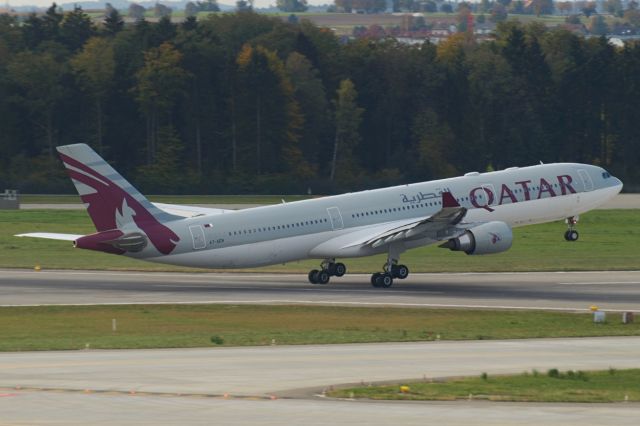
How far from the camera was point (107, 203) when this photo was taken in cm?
5847

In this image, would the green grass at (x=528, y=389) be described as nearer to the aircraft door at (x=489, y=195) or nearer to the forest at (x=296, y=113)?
the aircraft door at (x=489, y=195)

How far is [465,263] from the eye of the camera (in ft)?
247

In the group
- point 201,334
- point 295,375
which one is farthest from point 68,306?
point 295,375

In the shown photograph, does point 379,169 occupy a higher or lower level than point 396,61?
lower

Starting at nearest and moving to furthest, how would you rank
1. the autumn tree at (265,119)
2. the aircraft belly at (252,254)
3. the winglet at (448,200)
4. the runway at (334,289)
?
the runway at (334,289) < the winglet at (448,200) < the aircraft belly at (252,254) < the autumn tree at (265,119)

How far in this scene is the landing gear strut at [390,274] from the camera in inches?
2496

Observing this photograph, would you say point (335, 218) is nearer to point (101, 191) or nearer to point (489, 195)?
point (489, 195)

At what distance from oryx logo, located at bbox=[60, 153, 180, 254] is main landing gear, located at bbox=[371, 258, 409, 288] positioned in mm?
10586

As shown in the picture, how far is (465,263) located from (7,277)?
24889mm

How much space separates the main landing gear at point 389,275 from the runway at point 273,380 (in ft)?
63.6

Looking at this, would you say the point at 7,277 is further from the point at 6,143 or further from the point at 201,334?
the point at 6,143

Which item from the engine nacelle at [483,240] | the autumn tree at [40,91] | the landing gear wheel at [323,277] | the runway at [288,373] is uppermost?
the autumn tree at [40,91]

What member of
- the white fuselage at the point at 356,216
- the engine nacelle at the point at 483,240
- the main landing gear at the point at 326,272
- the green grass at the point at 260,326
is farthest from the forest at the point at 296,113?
the green grass at the point at 260,326

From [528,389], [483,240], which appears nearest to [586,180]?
→ [483,240]
